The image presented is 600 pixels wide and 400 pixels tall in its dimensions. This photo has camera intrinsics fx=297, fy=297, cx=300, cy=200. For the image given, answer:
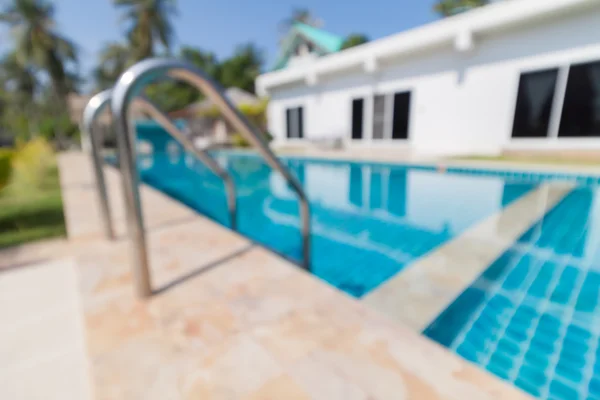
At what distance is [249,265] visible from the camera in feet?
7.80

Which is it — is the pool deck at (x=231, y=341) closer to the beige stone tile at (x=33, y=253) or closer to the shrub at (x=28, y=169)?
the beige stone tile at (x=33, y=253)

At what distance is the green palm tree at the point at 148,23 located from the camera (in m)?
25.8

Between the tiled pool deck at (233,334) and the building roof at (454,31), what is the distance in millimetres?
9156

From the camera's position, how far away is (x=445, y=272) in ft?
9.26

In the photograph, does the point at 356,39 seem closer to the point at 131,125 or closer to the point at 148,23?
the point at 148,23

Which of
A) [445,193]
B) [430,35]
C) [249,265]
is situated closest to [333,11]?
[430,35]

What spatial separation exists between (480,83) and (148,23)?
2796cm

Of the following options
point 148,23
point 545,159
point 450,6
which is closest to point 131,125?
point 545,159

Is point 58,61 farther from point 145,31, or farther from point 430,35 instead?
point 430,35

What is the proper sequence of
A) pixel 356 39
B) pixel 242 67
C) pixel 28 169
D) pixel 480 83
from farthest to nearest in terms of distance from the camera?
pixel 242 67
pixel 356 39
pixel 480 83
pixel 28 169

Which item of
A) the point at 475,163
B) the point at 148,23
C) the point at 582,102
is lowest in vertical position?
the point at 475,163

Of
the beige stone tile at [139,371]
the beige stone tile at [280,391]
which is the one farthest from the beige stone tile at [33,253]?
the beige stone tile at [280,391]

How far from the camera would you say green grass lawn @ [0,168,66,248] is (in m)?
3.32

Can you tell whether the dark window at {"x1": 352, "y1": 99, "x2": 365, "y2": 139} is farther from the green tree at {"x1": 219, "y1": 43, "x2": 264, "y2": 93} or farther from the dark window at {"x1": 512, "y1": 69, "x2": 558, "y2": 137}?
the green tree at {"x1": 219, "y1": 43, "x2": 264, "y2": 93}
